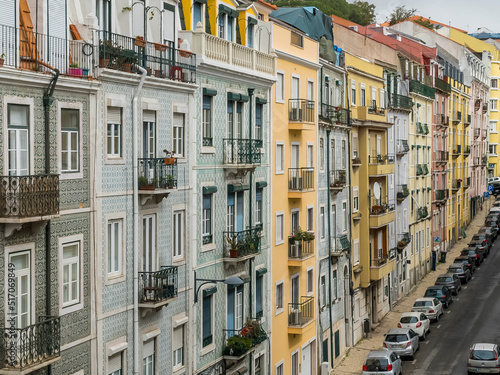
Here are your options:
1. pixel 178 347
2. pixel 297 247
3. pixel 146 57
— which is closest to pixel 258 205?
pixel 297 247

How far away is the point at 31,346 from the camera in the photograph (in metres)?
19.9

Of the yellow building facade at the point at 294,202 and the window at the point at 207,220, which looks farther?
the yellow building facade at the point at 294,202

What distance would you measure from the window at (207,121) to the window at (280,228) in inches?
332

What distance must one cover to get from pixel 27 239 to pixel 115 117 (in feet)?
16.9

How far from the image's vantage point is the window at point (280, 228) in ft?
128

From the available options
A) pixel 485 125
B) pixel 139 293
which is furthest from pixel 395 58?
pixel 485 125

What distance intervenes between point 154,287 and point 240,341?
7496mm

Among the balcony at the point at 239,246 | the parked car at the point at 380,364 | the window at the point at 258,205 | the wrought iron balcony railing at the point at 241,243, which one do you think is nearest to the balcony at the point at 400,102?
the parked car at the point at 380,364

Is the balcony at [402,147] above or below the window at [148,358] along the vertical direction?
above

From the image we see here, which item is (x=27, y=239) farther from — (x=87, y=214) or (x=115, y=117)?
(x=115, y=117)

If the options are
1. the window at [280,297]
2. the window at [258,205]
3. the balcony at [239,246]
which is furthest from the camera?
the window at [280,297]

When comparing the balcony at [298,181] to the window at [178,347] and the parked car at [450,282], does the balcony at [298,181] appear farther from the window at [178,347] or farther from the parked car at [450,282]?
the parked car at [450,282]

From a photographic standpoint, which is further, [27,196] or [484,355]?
[484,355]

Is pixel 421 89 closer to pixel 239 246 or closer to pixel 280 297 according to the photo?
pixel 280 297
